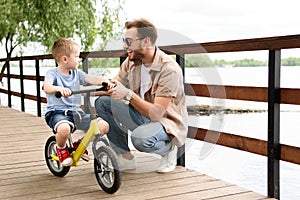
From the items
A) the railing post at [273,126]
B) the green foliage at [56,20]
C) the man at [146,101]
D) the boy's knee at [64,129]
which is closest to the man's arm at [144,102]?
the man at [146,101]

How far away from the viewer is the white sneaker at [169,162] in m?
2.70

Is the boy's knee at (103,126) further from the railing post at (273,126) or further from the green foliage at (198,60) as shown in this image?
the railing post at (273,126)

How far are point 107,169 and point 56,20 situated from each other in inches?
216

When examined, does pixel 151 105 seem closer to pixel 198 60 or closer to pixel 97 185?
pixel 198 60

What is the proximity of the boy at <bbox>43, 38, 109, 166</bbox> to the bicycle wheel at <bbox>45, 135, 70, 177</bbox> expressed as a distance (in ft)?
0.53

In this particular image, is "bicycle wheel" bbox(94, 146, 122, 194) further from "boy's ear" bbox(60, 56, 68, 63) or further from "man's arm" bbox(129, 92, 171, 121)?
"boy's ear" bbox(60, 56, 68, 63)

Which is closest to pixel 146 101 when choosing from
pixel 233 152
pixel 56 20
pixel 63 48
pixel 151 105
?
pixel 151 105

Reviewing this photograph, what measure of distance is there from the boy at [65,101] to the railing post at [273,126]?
815 millimetres

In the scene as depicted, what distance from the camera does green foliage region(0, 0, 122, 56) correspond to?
24.2ft

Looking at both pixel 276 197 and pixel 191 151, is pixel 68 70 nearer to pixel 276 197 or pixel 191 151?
pixel 191 151

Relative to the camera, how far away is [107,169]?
233 cm

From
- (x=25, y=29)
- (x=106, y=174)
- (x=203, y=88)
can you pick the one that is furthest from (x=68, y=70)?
(x=25, y=29)

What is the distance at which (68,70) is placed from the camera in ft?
8.33

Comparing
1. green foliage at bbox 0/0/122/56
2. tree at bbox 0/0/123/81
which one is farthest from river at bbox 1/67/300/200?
tree at bbox 0/0/123/81
